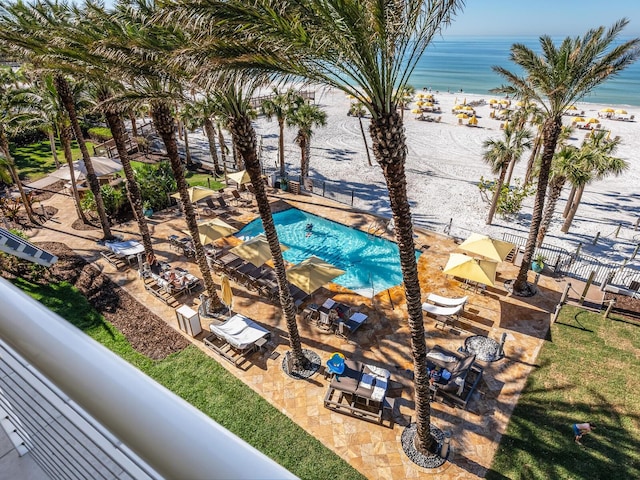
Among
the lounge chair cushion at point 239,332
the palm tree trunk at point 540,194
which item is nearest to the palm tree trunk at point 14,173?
the lounge chair cushion at point 239,332

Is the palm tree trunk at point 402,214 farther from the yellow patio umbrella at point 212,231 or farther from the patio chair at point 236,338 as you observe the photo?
the yellow patio umbrella at point 212,231

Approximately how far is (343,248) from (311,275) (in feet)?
22.5

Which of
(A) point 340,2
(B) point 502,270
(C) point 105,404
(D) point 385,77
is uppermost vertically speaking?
(A) point 340,2

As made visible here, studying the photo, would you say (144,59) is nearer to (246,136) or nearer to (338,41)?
(246,136)

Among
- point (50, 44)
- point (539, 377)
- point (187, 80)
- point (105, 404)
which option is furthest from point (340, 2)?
point (539, 377)

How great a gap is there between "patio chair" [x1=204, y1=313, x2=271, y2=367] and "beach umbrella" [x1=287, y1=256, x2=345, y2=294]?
2.29 metres

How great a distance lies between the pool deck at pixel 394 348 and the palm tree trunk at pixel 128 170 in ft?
6.70

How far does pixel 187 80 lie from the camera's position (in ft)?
34.1

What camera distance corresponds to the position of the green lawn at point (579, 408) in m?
10.1

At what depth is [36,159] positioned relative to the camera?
3381 centimetres

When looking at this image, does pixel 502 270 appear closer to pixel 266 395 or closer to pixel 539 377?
pixel 539 377

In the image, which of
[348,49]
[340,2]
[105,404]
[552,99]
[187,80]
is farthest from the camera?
[552,99]

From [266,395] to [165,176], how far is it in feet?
63.9

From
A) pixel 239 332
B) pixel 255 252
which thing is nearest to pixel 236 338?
pixel 239 332
